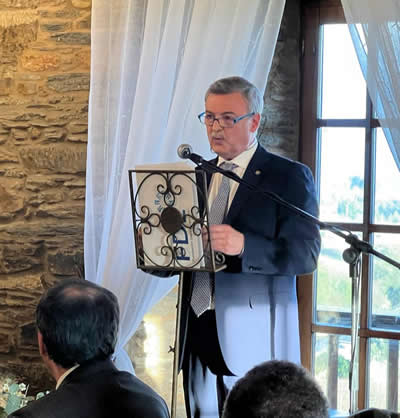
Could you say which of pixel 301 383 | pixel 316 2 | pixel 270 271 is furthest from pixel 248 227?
pixel 316 2

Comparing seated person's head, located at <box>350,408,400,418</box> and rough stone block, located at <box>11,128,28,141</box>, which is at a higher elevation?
rough stone block, located at <box>11,128,28,141</box>

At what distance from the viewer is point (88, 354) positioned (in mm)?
1767

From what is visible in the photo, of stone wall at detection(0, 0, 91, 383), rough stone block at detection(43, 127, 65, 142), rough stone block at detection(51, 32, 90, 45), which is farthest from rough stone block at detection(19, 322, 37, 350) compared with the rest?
rough stone block at detection(51, 32, 90, 45)

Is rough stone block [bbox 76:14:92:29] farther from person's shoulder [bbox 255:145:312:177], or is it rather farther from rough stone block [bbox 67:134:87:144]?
person's shoulder [bbox 255:145:312:177]

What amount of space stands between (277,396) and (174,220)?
3.24 ft

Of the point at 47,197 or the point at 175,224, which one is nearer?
the point at 175,224

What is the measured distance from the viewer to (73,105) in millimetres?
3277

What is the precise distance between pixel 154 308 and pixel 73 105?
38.2 inches

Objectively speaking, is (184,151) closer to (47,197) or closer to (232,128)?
(232,128)

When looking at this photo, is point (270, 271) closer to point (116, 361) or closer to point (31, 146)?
point (116, 361)

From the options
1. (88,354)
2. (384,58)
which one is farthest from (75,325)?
(384,58)

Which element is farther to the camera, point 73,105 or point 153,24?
point 73,105

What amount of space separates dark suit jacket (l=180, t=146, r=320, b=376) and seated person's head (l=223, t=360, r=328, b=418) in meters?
1.09

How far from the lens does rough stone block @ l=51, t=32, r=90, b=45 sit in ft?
10.6
